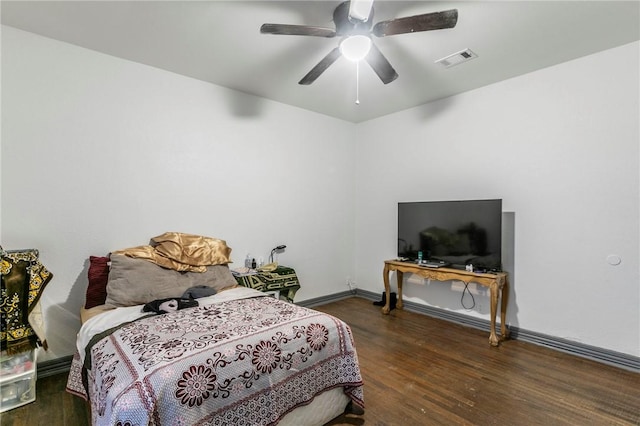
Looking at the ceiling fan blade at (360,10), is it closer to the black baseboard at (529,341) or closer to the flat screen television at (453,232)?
the flat screen television at (453,232)

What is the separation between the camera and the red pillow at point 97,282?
2.49 meters

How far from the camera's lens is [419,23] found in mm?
1947

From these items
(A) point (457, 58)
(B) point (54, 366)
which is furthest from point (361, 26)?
(B) point (54, 366)

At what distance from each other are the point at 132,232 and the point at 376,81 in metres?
2.98

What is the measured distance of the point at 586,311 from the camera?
112 inches

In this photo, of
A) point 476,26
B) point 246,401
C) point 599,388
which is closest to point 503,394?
point 599,388

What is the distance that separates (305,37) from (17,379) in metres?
3.27

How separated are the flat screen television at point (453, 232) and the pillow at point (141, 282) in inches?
102

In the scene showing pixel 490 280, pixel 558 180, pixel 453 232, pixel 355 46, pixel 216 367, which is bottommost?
pixel 216 367

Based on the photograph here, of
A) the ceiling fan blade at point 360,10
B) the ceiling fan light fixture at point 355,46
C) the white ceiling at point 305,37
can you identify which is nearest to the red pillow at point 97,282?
the white ceiling at point 305,37

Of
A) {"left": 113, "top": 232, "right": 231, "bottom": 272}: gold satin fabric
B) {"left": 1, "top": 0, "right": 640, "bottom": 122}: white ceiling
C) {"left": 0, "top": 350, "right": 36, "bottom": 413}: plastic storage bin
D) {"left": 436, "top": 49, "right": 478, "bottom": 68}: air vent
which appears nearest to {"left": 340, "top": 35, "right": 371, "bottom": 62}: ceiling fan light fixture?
{"left": 1, "top": 0, "right": 640, "bottom": 122}: white ceiling

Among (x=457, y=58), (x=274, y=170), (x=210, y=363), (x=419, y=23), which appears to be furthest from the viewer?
(x=274, y=170)

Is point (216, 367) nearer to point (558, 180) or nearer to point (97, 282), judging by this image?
point (97, 282)

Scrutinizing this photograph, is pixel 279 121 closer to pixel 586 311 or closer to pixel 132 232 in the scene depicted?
pixel 132 232
